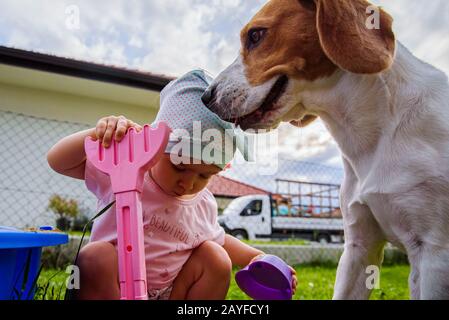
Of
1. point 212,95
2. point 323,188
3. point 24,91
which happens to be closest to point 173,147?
point 212,95

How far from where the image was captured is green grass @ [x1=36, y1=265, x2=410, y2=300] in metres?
2.20

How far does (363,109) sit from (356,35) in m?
0.17

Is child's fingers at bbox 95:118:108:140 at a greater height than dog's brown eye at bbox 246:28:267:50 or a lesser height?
lesser

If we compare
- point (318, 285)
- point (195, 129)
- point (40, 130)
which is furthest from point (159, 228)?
point (40, 130)

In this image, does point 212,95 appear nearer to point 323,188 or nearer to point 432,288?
point 432,288

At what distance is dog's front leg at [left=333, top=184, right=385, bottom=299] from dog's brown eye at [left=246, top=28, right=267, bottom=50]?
0.47m

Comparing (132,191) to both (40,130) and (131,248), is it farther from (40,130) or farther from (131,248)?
(40,130)

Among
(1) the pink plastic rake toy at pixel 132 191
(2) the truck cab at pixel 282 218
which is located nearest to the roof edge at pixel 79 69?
(2) the truck cab at pixel 282 218

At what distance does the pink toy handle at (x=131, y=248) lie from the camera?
80 cm

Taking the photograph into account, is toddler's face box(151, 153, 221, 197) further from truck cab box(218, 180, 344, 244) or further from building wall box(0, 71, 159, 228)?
truck cab box(218, 180, 344, 244)

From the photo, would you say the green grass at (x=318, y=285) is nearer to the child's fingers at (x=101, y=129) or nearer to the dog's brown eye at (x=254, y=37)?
the child's fingers at (x=101, y=129)

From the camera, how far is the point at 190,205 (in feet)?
4.34

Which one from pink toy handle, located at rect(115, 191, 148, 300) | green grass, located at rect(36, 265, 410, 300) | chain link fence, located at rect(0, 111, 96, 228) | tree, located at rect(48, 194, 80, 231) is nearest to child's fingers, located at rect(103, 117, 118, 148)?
pink toy handle, located at rect(115, 191, 148, 300)

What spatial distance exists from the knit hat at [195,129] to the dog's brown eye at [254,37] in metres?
0.20
